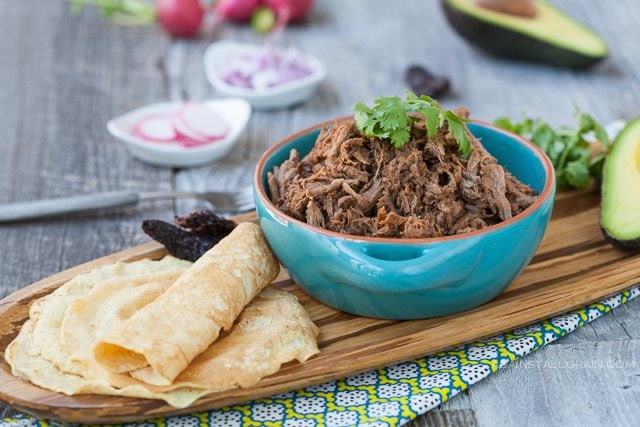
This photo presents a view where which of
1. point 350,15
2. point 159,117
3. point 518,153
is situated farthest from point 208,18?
point 518,153

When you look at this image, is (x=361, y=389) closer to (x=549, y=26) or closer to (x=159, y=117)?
(x=159, y=117)

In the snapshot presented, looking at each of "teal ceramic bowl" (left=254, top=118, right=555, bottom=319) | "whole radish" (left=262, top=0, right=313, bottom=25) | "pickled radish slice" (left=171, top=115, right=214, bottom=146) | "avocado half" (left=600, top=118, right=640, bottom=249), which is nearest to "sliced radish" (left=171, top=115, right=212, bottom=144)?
"pickled radish slice" (left=171, top=115, right=214, bottom=146)

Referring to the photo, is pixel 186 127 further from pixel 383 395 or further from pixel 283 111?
pixel 383 395

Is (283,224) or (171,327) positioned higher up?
(283,224)

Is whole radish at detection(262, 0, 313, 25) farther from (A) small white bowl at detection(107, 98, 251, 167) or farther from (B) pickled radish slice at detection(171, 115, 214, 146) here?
(B) pickled radish slice at detection(171, 115, 214, 146)

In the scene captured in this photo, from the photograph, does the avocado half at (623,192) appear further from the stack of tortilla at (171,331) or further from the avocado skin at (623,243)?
the stack of tortilla at (171,331)

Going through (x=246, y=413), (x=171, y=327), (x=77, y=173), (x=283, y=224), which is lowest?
(x=77, y=173)

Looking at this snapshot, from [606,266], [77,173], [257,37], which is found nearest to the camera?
[606,266]
